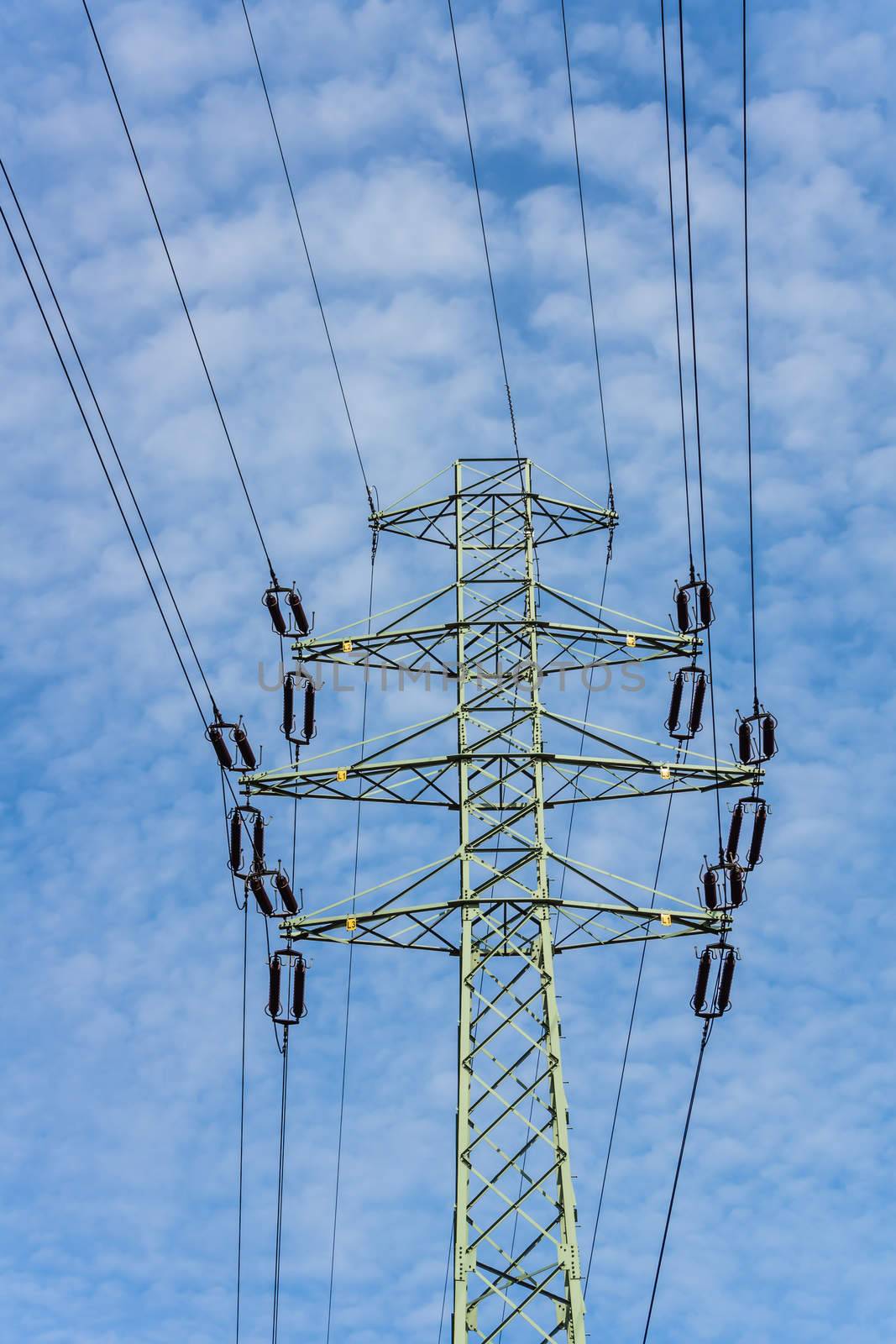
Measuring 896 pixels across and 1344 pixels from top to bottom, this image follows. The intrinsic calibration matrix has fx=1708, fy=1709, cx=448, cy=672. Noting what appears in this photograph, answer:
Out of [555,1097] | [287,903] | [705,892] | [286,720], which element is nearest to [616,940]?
[705,892]

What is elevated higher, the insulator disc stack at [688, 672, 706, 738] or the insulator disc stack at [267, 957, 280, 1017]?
the insulator disc stack at [688, 672, 706, 738]

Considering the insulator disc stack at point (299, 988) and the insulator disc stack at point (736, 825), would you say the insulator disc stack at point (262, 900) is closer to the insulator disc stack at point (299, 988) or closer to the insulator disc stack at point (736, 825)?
the insulator disc stack at point (299, 988)

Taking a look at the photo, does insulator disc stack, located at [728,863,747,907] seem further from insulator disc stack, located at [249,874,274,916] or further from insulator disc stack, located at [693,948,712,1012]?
insulator disc stack, located at [249,874,274,916]

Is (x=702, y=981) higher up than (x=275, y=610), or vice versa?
(x=275, y=610)

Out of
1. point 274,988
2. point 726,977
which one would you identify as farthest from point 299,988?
point 726,977

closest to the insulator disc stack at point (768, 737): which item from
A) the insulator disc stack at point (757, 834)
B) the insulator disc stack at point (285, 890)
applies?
the insulator disc stack at point (757, 834)

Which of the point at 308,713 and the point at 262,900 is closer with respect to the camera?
the point at 262,900

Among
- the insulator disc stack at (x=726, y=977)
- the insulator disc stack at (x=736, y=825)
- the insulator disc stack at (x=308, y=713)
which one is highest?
the insulator disc stack at (x=308, y=713)

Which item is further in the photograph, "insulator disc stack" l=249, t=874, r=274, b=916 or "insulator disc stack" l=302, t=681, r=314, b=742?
"insulator disc stack" l=302, t=681, r=314, b=742

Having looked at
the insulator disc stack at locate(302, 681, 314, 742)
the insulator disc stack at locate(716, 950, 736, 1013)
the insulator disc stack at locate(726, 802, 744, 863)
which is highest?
the insulator disc stack at locate(302, 681, 314, 742)

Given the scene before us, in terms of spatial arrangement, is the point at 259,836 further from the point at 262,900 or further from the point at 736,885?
the point at 736,885

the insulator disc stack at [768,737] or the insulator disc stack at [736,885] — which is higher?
the insulator disc stack at [768,737]

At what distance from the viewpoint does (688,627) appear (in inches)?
1024

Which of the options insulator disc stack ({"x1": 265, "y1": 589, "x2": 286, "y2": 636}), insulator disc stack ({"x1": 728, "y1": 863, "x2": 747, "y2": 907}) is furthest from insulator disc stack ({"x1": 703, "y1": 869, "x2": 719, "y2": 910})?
insulator disc stack ({"x1": 265, "y1": 589, "x2": 286, "y2": 636})
